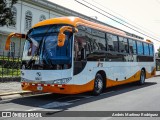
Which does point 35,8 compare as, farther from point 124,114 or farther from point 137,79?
point 124,114

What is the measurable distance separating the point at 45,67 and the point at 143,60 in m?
10.5

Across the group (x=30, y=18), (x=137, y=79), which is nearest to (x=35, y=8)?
(x=30, y=18)

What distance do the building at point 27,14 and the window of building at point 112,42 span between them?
26.0 metres

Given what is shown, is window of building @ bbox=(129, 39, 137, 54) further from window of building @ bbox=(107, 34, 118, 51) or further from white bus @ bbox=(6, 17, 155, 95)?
white bus @ bbox=(6, 17, 155, 95)

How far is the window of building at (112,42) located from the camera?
14.0 metres

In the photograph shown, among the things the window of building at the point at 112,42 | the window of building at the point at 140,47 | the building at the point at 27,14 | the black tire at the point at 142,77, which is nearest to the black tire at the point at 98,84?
the window of building at the point at 112,42

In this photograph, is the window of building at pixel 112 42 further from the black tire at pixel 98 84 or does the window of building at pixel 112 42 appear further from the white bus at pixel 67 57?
the black tire at pixel 98 84

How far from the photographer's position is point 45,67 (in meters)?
10.6

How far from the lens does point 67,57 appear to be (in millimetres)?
10516

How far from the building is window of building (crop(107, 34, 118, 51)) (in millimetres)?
25968

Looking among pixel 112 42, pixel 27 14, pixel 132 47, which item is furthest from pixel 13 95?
pixel 27 14

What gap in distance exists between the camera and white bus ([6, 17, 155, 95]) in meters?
10.5

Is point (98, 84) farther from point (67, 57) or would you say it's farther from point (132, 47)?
point (132, 47)

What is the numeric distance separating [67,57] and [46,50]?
2.93ft
